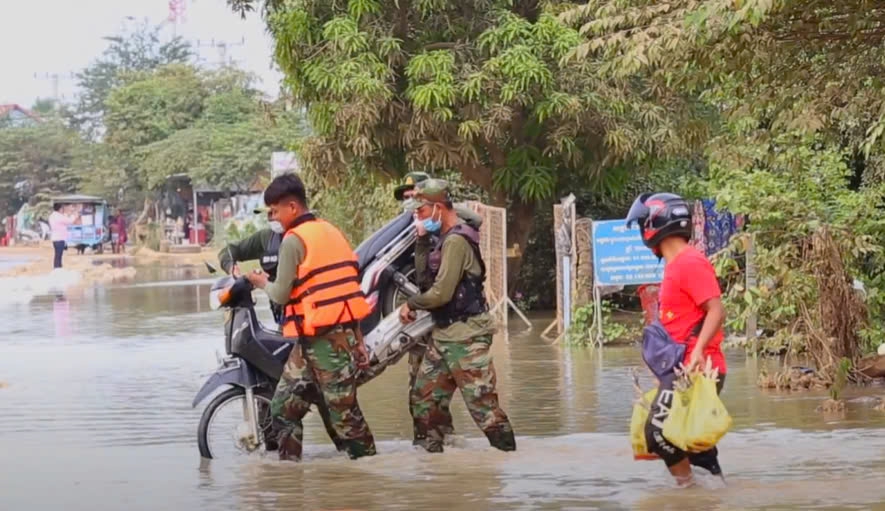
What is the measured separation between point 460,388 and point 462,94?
10.7 meters

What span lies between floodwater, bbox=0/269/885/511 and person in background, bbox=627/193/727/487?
508 mm

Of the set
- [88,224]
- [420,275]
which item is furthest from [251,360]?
[88,224]

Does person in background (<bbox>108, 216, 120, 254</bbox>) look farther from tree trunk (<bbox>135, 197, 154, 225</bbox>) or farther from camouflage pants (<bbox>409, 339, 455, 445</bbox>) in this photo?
camouflage pants (<bbox>409, 339, 455, 445</bbox>)

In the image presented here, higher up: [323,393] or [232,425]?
[323,393]

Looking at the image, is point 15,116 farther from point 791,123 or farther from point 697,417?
point 697,417

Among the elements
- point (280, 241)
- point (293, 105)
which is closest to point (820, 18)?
point (280, 241)

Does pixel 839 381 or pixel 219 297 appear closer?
pixel 219 297

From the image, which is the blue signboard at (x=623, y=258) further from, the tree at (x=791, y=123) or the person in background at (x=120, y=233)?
the person in background at (x=120, y=233)

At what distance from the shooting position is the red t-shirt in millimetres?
7492

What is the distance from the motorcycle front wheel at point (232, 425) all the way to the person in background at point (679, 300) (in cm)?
289

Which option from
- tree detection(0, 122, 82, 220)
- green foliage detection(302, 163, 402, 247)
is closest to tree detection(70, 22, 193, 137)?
tree detection(0, 122, 82, 220)

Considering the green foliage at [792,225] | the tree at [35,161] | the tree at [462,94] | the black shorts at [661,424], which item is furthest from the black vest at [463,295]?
the tree at [35,161]

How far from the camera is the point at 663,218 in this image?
7.66 meters

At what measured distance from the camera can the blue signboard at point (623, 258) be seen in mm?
16484
